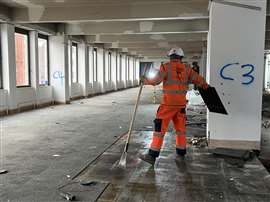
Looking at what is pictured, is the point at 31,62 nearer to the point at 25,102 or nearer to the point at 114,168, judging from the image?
the point at 25,102

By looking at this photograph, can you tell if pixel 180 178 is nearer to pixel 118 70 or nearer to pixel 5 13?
pixel 5 13

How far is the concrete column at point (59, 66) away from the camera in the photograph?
40.5 feet

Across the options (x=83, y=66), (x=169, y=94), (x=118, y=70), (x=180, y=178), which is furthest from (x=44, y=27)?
(x=118, y=70)

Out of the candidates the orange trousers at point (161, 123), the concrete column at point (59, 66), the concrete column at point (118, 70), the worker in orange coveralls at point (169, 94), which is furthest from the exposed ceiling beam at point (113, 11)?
the concrete column at point (118, 70)

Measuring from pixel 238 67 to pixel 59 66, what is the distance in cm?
891

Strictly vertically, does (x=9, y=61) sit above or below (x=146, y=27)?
below

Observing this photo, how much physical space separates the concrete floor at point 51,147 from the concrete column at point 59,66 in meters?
3.21

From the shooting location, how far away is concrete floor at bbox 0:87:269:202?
11.3ft

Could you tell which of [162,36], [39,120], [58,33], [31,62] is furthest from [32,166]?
[162,36]

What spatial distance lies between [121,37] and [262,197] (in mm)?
11905

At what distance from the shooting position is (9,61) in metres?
→ 9.32

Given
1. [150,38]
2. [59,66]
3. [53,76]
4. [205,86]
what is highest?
[150,38]

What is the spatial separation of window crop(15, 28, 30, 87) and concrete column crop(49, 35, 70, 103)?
1.67 m

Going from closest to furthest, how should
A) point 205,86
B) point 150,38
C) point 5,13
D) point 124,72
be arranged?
point 205,86
point 5,13
point 150,38
point 124,72
